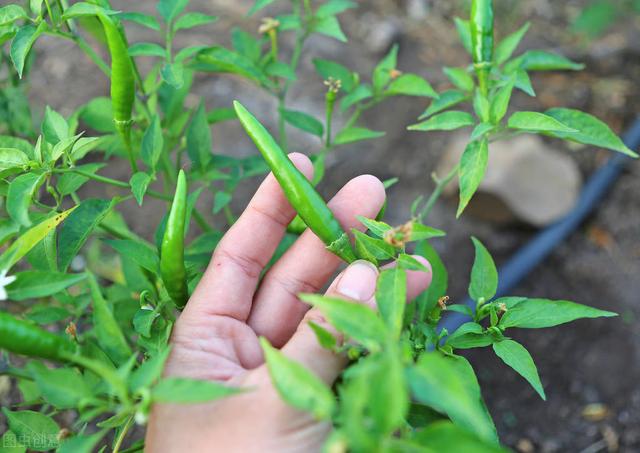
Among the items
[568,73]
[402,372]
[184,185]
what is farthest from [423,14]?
[402,372]

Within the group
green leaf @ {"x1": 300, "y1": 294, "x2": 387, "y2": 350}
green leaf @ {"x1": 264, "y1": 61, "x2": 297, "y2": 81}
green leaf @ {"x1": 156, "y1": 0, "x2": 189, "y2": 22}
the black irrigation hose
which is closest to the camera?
green leaf @ {"x1": 300, "y1": 294, "x2": 387, "y2": 350}

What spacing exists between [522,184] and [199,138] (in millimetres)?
2037

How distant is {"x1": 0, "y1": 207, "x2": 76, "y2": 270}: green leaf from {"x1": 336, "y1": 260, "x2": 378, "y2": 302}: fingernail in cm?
61

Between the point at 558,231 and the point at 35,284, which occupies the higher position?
the point at 35,284

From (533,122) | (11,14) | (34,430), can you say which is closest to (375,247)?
(533,122)

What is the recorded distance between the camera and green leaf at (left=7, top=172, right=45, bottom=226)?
1.21 meters

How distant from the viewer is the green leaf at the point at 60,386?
1026mm

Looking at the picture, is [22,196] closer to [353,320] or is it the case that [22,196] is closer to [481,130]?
[353,320]

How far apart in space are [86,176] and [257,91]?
2130 mm

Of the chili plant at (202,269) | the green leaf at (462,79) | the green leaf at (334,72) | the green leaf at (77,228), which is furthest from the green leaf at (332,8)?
the green leaf at (77,228)

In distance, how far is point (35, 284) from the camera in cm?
114

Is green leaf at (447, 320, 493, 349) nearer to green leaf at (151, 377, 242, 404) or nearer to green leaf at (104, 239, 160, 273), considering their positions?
green leaf at (151, 377, 242, 404)

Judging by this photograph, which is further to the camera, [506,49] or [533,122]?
[506,49]

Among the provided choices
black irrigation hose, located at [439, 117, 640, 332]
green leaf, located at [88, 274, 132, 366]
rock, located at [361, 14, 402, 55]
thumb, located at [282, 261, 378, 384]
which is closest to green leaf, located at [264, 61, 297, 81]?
thumb, located at [282, 261, 378, 384]
